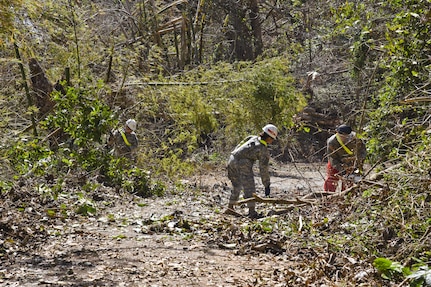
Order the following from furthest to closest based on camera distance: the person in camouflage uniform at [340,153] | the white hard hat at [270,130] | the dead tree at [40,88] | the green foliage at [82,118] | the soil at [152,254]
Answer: the dead tree at [40,88] < the green foliage at [82,118] < the person in camouflage uniform at [340,153] < the white hard hat at [270,130] < the soil at [152,254]

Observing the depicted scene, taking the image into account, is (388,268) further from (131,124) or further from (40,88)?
(40,88)


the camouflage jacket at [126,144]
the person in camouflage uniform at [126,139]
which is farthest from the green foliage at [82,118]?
the camouflage jacket at [126,144]

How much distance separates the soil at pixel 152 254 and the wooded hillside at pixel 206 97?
47 centimetres

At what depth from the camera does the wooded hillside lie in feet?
19.1

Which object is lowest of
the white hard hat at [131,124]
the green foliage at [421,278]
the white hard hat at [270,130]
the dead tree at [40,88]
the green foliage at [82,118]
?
the green foliage at [421,278]

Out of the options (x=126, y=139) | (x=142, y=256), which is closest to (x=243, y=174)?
(x=142, y=256)

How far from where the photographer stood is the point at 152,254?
5.81m

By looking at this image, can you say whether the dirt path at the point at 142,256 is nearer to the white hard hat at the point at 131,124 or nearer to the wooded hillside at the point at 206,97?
the wooded hillside at the point at 206,97

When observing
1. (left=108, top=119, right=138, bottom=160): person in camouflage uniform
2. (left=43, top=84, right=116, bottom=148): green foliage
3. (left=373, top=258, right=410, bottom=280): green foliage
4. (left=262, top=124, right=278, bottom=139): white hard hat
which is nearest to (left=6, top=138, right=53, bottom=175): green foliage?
(left=43, top=84, right=116, bottom=148): green foliage

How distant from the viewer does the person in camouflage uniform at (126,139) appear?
37.2 ft

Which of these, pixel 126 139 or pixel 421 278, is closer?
pixel 421 278

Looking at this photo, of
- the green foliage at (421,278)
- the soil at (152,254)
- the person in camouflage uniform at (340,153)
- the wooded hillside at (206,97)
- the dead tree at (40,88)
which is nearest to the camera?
the green foliage at (421,278)

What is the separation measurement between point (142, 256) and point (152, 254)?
14 cm

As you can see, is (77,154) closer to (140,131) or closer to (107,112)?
(107,112)
